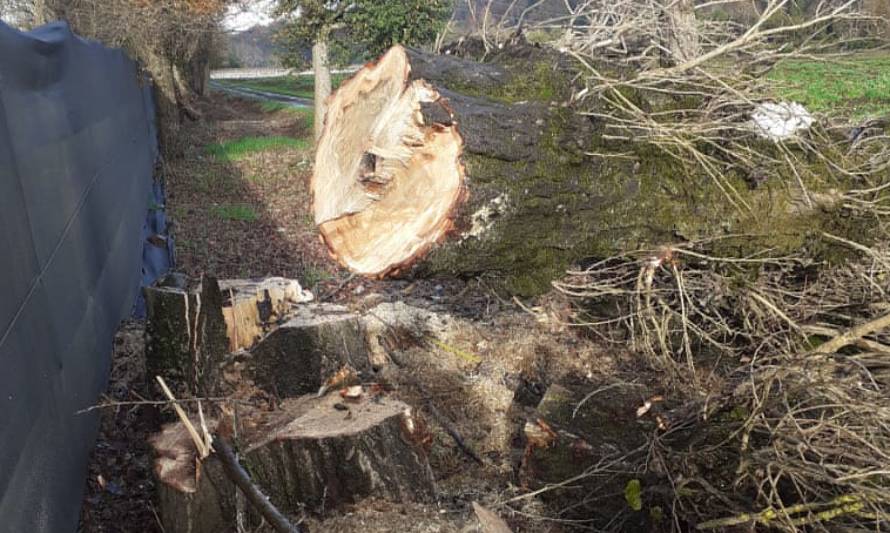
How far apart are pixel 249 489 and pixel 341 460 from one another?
42cm

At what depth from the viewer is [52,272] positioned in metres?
2.98

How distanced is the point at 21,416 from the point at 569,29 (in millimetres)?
3083

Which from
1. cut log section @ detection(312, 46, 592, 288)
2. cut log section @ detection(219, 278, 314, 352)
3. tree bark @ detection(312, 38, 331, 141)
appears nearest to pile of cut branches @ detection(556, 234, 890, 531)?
cut log section @ detection(312, 46, 592, 288)

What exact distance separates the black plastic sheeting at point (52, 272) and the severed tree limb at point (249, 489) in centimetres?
62

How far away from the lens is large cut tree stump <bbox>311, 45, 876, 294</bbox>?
2.49 metres

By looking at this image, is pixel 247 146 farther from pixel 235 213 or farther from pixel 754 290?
pixel 754 290

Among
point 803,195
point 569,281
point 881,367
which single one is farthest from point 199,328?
point 881,367

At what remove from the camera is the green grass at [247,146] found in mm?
12602

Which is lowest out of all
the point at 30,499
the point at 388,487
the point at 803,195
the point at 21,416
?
the point at 388,487

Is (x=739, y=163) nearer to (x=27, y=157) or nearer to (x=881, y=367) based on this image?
(x=881, y=367)

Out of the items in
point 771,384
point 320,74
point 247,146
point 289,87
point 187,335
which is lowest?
point 289,87

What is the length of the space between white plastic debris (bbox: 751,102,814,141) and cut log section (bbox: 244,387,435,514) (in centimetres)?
207

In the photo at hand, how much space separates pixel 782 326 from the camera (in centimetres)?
359

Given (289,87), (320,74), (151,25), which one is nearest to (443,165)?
(151,25)
